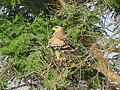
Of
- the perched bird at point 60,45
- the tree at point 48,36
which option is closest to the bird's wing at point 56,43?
the perched bird at point 60,45

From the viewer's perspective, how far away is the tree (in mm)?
6535

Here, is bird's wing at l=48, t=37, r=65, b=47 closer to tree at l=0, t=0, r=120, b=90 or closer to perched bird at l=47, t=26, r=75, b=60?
perched bird at l=47, t=26, r=75, b=60

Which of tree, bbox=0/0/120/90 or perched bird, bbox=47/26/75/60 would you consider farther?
tree, bbox=0/0/120/90

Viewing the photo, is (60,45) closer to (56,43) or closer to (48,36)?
(56,43)

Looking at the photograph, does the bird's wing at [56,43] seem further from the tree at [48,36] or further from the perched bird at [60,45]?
the tree at [48,36]

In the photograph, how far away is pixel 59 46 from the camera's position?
6.20 meters

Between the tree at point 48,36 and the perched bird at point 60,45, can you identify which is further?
the tree at point 48,36

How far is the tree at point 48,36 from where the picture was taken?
21.4 ft

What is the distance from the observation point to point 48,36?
7.22 meters

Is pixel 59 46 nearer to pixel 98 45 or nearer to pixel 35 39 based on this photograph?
pixel 98 45

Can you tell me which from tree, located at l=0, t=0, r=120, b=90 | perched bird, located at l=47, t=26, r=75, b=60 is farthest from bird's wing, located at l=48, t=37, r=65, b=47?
tree, located at l=0, t=0, r=120, b=90

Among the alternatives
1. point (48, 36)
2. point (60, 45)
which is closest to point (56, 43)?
point (60, 45)

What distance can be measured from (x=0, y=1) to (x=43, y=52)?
6.96ft

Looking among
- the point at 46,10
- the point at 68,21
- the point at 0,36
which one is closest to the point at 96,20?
the point at 68,21
